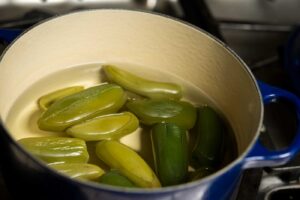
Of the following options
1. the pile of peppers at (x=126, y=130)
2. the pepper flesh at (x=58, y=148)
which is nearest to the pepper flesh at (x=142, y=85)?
the pile of peppers at (x=126, y=130)

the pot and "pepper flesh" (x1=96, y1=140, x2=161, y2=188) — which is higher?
the pot

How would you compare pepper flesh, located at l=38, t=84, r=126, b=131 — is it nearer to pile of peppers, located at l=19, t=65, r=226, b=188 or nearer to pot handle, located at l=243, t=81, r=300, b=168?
pile of peppers, located at l=19, t=65, r=226, b=188

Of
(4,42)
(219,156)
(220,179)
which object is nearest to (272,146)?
(219,156)

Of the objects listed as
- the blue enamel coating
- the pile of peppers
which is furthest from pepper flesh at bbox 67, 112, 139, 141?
the blue enamel coating

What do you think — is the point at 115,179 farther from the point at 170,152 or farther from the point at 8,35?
the point at 8,35

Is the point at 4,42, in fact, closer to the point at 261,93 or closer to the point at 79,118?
the point at 79,118

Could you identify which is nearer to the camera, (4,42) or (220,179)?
(220,179)

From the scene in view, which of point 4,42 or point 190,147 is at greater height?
point 4,42

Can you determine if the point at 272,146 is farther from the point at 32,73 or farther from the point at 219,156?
the point at 32,73
